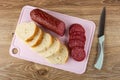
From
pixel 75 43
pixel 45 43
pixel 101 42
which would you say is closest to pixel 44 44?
pixel 45 43

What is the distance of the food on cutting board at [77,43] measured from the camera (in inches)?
37.5

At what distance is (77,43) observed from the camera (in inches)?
37.4

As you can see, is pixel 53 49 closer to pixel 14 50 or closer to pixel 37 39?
pixel 37 39

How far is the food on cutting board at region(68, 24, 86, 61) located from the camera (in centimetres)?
95

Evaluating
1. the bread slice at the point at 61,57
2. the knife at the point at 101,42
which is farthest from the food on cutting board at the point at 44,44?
the knife at the point at 101,42

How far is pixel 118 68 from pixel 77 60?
0.18 metres

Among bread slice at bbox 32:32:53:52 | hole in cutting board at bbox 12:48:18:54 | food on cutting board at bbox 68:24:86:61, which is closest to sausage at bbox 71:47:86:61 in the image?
food on cutting board at bbox 68:24:86:61

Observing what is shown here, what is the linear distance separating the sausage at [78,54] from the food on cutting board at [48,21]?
0.10m

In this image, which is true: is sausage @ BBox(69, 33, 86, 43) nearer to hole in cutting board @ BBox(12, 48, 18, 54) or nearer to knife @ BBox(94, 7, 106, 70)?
knife @ BBox(94, 7, 106, 70)

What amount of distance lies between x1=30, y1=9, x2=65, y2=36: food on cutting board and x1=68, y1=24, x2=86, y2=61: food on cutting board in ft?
0.16

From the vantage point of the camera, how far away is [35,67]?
0.98 metres

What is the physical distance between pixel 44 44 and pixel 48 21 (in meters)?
0.10

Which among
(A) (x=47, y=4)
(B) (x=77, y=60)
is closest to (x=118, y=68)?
(B) (x=77, y=60)

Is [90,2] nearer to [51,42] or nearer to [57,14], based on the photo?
[57,14]
